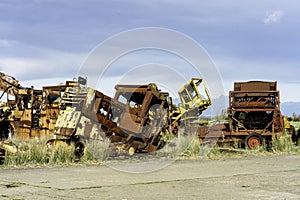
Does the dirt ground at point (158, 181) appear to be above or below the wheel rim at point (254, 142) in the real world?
below

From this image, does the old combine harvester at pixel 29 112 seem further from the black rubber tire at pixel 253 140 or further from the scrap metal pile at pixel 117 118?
the black rubber tire at pixel 253 140

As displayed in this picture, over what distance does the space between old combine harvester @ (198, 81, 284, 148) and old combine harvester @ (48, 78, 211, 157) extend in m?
4.70

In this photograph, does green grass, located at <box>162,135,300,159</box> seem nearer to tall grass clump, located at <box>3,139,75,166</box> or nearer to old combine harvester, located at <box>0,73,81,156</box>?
tall grass clump, located at <box>3,139,75,166</box>

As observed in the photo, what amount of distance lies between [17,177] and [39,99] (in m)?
13.1

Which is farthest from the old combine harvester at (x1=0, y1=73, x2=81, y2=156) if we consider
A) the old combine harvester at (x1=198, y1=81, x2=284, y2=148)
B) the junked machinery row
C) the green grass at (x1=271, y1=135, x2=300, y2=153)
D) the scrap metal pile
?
the green grass at (x1=271, y1=135, x2=300, y2=153)

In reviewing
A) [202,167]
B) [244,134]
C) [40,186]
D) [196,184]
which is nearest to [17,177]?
[40,186]

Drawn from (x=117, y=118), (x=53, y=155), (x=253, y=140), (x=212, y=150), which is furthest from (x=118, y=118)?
(x=253, y=140)

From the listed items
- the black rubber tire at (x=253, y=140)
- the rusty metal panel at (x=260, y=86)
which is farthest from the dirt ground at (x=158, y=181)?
the rusty metal panel at (x=260, y=86)

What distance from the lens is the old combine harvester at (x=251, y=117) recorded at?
21406mm

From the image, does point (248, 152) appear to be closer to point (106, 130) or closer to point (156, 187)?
point (106, 130)

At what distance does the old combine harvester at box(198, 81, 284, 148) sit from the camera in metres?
21.4

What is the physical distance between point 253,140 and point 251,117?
167 centimetres

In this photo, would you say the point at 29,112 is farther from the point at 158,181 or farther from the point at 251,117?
the point at 158,181

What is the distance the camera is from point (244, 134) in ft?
70.4
